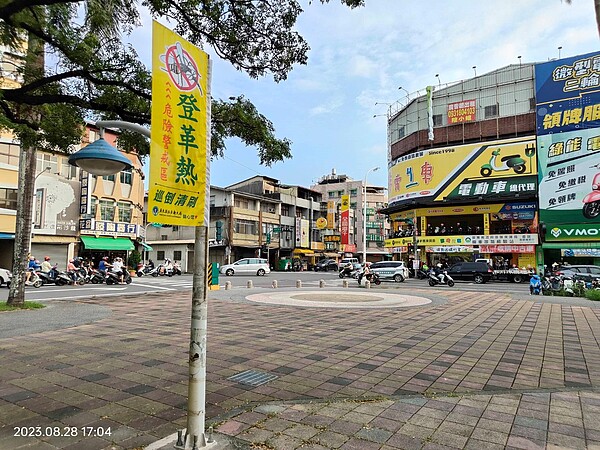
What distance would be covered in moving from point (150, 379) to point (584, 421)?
4669 millimetres

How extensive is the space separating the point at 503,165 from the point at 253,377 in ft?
124

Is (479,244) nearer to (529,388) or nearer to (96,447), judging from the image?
(529,388)

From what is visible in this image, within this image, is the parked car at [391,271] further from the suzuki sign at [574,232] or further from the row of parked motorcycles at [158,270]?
the row of parked motorcycles at [158,270]

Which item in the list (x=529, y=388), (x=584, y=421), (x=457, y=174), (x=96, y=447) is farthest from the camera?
(x=457, y=174)

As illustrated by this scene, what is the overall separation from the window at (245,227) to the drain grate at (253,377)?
4104 centimetres

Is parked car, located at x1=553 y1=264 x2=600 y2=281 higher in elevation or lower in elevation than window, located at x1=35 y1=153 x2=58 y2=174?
lower

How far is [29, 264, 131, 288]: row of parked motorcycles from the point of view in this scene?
19683 mm

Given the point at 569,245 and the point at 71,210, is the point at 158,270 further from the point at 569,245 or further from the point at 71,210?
the point at 569,245

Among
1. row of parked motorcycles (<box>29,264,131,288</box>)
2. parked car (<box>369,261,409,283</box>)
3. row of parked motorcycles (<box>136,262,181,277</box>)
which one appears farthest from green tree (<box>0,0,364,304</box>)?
row of parked motorcycles (<box>136,262,181,277</box>)

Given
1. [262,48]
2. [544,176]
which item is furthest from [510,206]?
[262,48]

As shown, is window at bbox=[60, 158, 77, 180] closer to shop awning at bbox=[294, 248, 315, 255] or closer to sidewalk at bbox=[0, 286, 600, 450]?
sidewalk at bbox=[0, 286, 600, 450]

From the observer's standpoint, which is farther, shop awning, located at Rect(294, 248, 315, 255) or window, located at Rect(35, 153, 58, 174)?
shop awning, located at Rect(294, 248, 315, 255)

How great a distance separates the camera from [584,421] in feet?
12.5

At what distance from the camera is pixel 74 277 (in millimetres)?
20797
